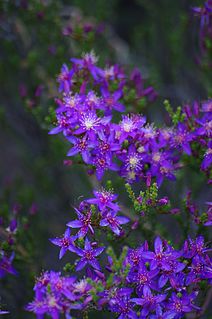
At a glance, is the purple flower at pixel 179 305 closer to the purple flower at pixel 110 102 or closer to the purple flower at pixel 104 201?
the purple flower at pixel 104 201

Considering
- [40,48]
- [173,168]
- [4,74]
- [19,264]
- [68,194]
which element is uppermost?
[40,48]

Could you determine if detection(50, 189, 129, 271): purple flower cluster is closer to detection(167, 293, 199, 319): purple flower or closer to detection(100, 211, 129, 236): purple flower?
detection(100, 211, 129, 236): purple flower

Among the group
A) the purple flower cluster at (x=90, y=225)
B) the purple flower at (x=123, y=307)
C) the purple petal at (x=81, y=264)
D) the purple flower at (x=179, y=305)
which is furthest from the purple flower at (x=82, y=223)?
the purple flower at (x=179, y=305)

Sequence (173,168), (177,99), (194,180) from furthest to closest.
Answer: (177,99)
(194,180)
(173,168)

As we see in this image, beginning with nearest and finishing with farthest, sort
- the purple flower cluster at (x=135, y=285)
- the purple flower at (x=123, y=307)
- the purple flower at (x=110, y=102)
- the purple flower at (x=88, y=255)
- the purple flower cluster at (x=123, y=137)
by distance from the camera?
the purple flower cluster at (x=135, y=285), the purple flower at (x=123, y=307), the purple flower at (x=88, y=255), the purple flower cluster at (x=123, y=137), the purple flower at (x=110, y=102)

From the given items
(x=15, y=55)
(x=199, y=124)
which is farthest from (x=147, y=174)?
(x=15, y=55)

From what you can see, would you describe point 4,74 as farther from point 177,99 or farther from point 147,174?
point 147,174

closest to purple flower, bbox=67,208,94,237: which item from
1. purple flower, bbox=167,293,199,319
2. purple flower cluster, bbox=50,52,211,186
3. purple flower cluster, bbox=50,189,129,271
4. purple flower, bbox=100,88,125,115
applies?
purple flower cluster, bbox=50,189,129,271
